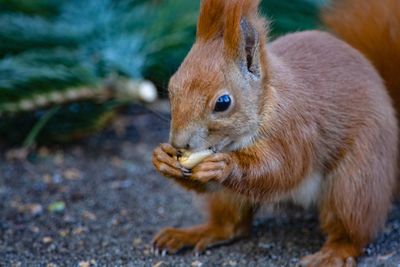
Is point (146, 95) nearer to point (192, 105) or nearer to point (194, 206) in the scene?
point (194, 206)

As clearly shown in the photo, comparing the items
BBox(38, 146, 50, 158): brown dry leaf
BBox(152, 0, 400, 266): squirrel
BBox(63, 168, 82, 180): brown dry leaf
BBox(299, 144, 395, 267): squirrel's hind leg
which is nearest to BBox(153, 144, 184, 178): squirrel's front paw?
BBox(152, 0, 400, 266): squirrel

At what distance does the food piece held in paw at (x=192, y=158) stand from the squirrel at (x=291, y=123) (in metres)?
0.01

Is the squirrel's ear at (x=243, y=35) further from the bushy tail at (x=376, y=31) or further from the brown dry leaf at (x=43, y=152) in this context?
the brown dry leaf at (x=43, y=152)

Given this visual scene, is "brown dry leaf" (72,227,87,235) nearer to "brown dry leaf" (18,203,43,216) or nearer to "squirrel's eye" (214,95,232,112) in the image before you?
"brown dry leaf" (18,203,43,216)

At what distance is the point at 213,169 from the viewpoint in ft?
5.90

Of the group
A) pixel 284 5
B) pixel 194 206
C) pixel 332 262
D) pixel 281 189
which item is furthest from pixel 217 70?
pixel 284 5

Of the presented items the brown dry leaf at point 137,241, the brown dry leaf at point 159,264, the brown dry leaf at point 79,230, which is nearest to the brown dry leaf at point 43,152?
the brown dry leaf at point 79,230

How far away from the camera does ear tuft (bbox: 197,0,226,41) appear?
186cm

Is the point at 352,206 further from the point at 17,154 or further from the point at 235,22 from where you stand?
the point at 17,154

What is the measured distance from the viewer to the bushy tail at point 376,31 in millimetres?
2375

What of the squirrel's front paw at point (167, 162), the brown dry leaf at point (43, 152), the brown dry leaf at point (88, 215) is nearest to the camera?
the squirrel's front paw at point (167, 162)

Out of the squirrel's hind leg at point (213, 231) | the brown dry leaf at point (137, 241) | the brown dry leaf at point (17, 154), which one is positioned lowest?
the brown dry leaf at point (17, 154)

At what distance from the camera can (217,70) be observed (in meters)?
1.82

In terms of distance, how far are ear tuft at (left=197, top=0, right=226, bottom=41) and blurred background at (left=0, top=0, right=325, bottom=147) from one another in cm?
138
